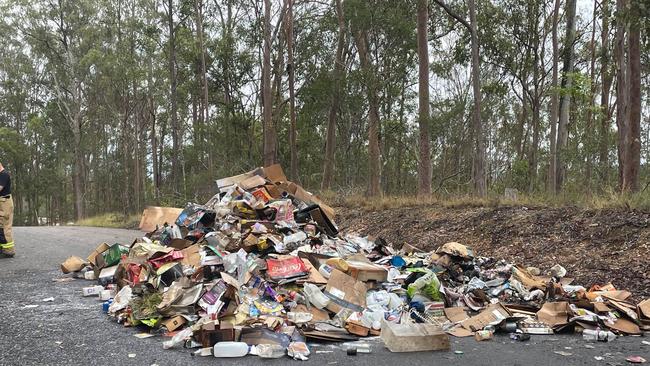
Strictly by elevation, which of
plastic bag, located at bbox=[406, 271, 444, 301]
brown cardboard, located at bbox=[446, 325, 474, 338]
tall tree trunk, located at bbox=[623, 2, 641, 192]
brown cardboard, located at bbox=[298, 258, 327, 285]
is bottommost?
brown cardboard, located at bbox=[446, 325, 474, 338]

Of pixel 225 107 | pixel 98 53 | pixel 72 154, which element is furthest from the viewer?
pixel 72 154

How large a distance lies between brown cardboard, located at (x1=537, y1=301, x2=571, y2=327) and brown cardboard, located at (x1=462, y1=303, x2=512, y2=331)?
0.30 meters

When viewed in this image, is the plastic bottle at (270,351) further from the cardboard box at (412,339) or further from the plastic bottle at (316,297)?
the plastic bottle at (316,297)

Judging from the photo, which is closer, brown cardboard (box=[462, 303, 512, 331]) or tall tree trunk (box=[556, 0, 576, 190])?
brown cardboard (box=[462, 303, 512, 331])

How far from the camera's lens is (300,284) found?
4613 millimetres

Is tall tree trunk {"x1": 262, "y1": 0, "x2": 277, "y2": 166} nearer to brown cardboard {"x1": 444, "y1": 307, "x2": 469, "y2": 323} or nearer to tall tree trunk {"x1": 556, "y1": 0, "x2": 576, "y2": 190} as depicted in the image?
tall tree trunk {"x1": 556, "y1": 0, "x2": 576, "y2": 190}

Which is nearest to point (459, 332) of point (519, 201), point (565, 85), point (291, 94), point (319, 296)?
point (319, 296)

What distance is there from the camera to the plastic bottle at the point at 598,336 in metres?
3.81

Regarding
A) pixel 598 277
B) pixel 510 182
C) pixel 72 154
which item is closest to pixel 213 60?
pixel 510 182

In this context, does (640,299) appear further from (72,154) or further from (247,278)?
(72,154)

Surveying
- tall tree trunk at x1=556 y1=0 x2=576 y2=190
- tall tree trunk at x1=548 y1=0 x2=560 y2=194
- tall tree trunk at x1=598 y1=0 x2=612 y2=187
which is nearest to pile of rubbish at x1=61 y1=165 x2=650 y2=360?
tall tree trunk at x1=598 y1=0 x2=612 y2=187

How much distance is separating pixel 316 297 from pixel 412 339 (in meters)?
1.07

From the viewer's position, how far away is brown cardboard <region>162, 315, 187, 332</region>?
3.75 meters

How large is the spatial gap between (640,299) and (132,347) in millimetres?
4463
